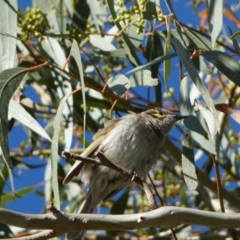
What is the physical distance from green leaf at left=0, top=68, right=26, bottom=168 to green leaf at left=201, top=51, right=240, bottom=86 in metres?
0.81

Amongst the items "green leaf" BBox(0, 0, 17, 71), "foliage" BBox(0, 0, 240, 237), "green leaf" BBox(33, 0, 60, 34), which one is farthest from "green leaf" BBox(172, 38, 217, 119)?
"green leaf" BBox(33, 0, 60, 34)

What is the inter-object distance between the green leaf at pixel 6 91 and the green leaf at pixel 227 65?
81 cm

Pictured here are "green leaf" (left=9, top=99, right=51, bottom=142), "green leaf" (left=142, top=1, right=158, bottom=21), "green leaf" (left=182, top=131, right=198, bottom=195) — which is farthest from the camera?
"green leaf" (left=9, top=99, right=51, bottom=142)

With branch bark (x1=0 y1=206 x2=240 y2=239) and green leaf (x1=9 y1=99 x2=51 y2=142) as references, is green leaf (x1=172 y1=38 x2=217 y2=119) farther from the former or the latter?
green leaf (x1=9 y1=99 x2=51 y2=142)

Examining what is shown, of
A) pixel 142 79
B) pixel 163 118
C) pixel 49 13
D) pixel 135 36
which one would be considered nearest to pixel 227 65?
pixel 142 79

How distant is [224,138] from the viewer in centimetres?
458

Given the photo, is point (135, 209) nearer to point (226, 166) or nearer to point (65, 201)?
point (65, 201)

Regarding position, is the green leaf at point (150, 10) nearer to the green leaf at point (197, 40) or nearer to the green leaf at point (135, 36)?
the green leaf at point (197, 40)

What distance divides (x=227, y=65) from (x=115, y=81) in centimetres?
47

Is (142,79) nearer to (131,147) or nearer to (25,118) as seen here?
(131,147)

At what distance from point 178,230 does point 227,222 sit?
2164 millimetres

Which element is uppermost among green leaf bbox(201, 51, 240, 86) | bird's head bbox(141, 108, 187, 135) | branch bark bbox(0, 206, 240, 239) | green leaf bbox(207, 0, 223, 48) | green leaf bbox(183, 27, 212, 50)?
green leaf bbox(207, 0, 223, 48)

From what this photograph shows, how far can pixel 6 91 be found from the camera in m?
3.02

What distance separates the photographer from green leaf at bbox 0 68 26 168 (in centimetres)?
286
